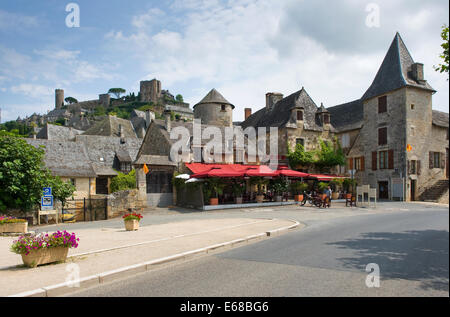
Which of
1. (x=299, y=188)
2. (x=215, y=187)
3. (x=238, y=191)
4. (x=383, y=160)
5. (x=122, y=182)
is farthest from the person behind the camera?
(x=383, y=160)

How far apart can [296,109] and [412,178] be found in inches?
479

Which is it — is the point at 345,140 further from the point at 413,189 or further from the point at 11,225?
the point at 11,225

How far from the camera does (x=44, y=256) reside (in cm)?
657

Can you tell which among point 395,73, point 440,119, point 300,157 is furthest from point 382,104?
point 300,157

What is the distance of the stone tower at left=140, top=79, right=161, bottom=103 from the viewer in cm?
12150

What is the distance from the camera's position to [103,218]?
18.5 meters

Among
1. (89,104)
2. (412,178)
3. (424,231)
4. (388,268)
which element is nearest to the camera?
(388,268)

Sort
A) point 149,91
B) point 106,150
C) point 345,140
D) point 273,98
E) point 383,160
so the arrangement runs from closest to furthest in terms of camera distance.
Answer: point 383,160 < point 106,150 < point 345,140 < point 273,98 < point 149,91

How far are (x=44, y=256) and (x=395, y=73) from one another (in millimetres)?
32699

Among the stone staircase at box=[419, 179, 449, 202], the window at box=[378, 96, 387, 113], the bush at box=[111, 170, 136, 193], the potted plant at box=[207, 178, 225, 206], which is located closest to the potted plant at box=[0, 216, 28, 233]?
the potted plant at box=[207, 178, 225, 206]

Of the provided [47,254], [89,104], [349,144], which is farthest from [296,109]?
[89,104]

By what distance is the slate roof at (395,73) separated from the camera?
95.3ft

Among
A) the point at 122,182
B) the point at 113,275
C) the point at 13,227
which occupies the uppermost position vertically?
the point at 122,182

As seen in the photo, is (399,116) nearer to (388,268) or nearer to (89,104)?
(388,268)
